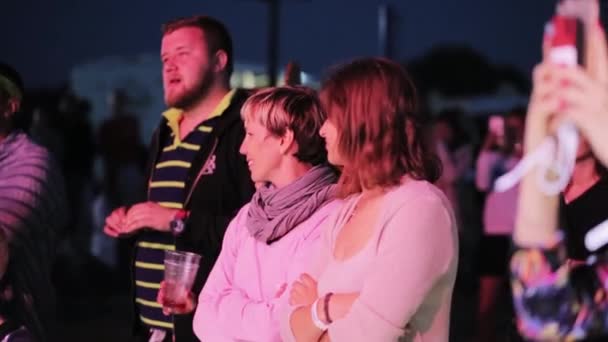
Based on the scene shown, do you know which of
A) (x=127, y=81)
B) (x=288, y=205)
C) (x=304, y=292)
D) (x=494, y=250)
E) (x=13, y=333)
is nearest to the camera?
(x=304, y=292)

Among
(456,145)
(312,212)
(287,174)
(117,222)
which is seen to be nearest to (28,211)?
(117,222)

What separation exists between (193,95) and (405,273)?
1.83 metres

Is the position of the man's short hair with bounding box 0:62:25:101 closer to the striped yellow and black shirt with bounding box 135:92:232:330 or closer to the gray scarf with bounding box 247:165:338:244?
the striped yellow and black shirt with bounding box 135:92:232:330

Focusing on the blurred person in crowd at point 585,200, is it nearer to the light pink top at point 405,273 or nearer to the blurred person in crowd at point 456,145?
the light pink top at point 405,273

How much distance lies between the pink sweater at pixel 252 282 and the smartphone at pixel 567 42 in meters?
1.34

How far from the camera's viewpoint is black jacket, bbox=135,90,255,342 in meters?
3.72

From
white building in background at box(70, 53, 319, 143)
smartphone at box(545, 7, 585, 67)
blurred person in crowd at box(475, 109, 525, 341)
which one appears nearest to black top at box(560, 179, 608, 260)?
smartphone at box(545, 7, 585, 67)

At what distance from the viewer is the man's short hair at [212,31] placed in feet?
13.6

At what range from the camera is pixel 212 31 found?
4.18m

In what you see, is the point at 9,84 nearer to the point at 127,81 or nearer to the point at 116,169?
the point at 116,169

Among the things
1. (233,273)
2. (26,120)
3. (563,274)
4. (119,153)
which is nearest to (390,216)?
(563,274)

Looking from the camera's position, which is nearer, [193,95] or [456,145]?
[193,95]

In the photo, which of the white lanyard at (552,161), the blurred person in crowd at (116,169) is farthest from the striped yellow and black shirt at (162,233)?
the blurred person in crowd at (116,169)

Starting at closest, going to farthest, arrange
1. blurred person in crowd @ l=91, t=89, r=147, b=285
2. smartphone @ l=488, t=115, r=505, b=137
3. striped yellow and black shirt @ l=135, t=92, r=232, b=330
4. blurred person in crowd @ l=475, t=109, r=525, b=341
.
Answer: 1. striped yellow and black shirt @ l=135, t=92, r=232, b=330
2. blurred person in crowd @ l=475, t=109, r=525, b=341
3. smartphone @ l=488, t=115, r=505, b=137
4. blurred person in crowd @ l=91, t=89, r=147, b=285
